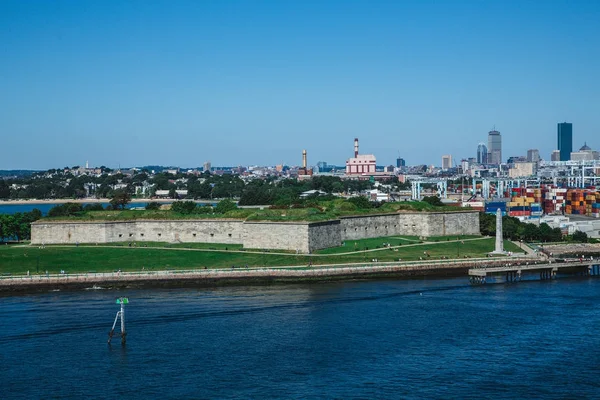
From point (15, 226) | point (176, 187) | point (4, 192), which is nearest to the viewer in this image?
point (15, 226)

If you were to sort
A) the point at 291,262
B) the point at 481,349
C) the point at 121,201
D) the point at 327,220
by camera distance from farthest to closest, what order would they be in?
the point at 121,201, the point at 327,220, the point at 291,262, the point at 481,349

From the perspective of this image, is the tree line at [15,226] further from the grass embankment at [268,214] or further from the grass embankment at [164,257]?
the grass embankment at [164,257]

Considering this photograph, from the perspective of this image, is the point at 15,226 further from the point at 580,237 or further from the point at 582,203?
the point at 582,203

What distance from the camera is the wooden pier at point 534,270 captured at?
47.0 meters

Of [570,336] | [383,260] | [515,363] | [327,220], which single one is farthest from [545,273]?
[515,363]

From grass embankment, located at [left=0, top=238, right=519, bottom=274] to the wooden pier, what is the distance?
4661 mm

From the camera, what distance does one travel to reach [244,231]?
183 ft

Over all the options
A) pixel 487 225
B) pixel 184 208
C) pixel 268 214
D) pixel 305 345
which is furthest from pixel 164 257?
pixel 487 225

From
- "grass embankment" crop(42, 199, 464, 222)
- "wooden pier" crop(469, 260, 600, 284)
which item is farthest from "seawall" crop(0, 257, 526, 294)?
"grass embankment" crop(42, 199, 464, 222)

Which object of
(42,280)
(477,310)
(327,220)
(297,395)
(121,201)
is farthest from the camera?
(121,201)

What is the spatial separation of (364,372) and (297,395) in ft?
10.5

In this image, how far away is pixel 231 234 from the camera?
191 feet

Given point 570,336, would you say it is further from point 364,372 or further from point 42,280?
point 42,280

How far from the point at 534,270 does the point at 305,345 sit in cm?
2456
